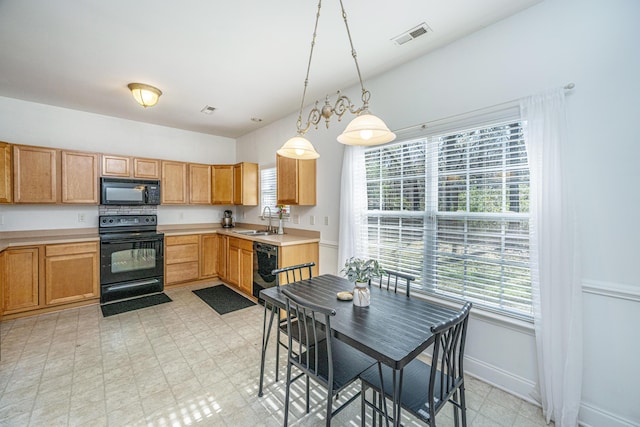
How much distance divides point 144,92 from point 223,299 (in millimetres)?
2940

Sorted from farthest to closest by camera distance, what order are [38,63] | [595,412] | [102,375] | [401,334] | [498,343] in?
1. [38,63]
2. [102,375]
3. [498,343]
4. [595,412]
5. [401,334]

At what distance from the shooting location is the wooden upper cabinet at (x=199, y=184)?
4.95m

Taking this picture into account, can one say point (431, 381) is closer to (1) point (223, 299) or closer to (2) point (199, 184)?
(1) point (223, 299)

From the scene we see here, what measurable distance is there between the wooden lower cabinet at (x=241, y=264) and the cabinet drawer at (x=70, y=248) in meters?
1.85

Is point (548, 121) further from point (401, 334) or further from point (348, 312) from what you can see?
point (348, 312)

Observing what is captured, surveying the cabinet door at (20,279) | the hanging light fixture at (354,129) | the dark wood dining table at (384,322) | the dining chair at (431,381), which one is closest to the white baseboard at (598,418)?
the dining chair at (431,381)

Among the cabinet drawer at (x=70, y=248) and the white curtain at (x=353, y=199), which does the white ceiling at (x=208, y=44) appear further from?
the cabinet drawer at (x=70, y=248)

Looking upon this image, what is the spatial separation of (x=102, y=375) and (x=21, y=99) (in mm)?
3991

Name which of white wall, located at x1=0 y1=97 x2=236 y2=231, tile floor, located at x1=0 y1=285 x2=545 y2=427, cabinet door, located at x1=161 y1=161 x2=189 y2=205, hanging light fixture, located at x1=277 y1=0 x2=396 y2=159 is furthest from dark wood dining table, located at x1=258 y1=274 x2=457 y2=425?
white wall, located at x1=0 y1=97 x2=236 y2=231

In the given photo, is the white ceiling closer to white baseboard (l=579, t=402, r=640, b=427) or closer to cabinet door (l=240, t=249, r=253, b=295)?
cabinet door (l=240, t=249, r=253, b=295)

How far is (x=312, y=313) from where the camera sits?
1.49 meters

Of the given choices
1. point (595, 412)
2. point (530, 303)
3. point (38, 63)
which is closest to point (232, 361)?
point (530, 303)

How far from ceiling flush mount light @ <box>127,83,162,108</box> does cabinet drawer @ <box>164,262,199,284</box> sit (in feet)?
8.47

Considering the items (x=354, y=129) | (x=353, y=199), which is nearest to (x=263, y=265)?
(x=353, y=199)
